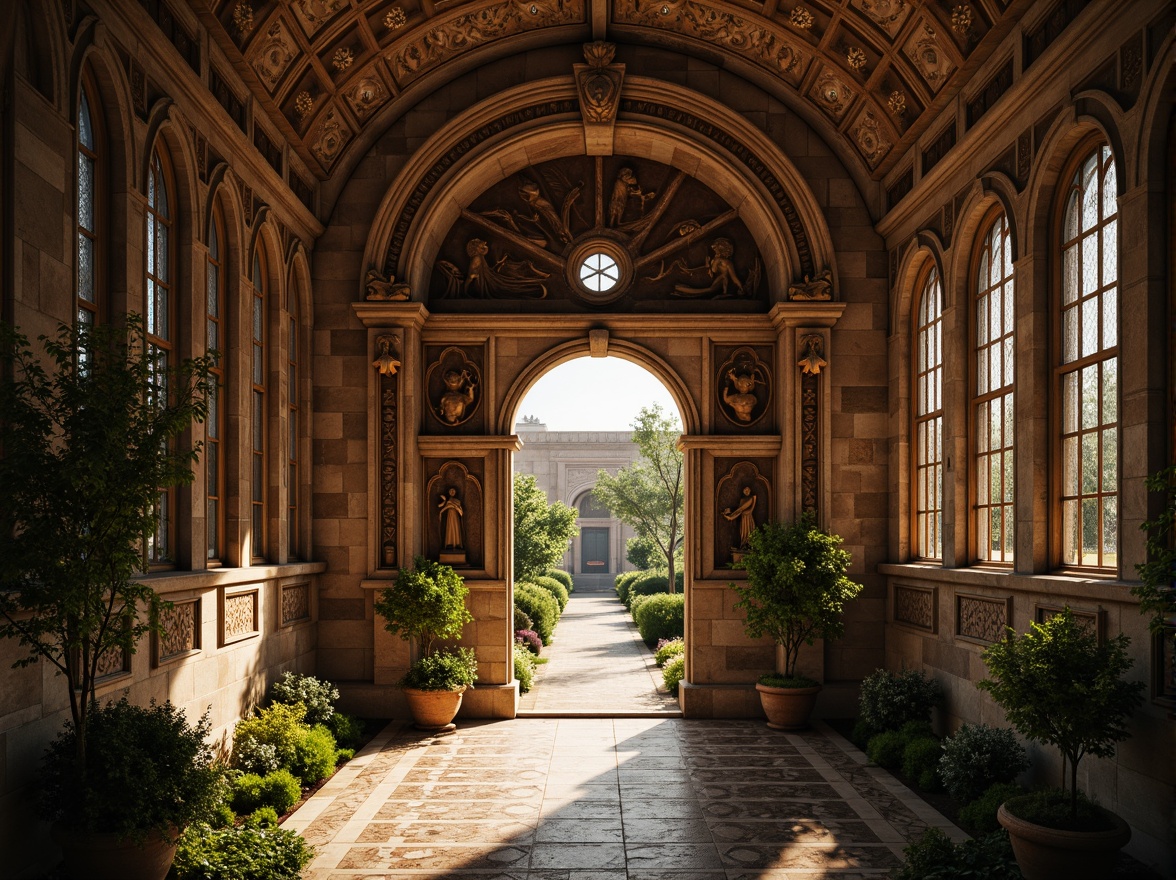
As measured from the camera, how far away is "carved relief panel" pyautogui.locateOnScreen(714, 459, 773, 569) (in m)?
13.3

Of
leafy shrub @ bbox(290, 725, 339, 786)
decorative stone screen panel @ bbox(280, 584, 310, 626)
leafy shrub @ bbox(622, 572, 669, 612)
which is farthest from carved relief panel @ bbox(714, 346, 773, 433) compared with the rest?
leafy shrub @ bbox(622, 572, 669, 612)

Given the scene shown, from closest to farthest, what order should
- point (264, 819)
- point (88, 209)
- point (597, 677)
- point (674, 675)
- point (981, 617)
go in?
point (88, 209), point (264, 819), point (981, 617), point (674, 675), point (597, 677)

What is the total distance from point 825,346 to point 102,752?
973cm

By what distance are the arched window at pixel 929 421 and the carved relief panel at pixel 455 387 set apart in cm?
565

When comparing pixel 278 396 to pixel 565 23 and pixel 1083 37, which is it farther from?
pixel 1083 37

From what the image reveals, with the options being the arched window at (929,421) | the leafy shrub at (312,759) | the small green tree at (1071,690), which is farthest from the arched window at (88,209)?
the arched window at (929,421)

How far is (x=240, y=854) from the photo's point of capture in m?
6.72

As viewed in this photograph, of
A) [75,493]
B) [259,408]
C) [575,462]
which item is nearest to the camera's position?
[75,493]

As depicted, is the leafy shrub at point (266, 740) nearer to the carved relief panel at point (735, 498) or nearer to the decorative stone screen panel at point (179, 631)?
the decorative stone screen panel at point (179, 631)

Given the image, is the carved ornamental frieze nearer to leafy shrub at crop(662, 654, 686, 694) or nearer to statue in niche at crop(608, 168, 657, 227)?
statue in niche at crop(608, 168, 657, 227)

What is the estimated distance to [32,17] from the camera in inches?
256

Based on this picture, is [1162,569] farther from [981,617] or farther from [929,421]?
[929,421]

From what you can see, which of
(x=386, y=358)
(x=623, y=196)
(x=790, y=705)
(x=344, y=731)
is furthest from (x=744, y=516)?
(x=344, y=731)

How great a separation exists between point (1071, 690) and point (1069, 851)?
100cm
